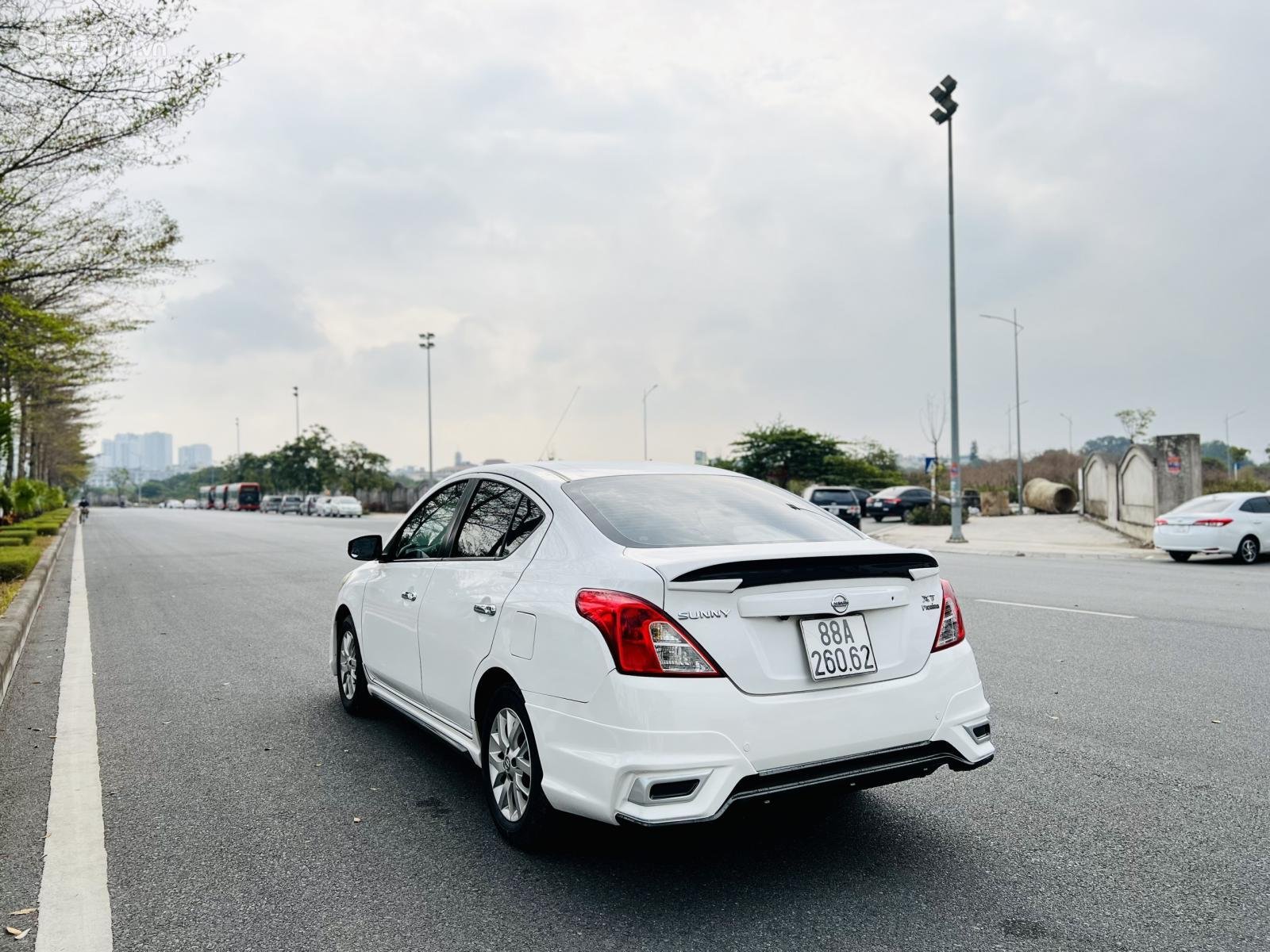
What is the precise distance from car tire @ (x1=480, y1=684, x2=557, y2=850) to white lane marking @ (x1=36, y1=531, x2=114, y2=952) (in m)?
1.39

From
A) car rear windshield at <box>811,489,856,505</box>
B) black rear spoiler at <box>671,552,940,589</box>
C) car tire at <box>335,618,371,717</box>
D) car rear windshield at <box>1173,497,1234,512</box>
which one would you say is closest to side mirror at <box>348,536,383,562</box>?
car tire at <box>335,618,371,717</box>

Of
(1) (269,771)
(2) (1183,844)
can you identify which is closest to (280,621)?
(1) (269,771)

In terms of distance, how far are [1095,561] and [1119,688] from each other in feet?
46.6

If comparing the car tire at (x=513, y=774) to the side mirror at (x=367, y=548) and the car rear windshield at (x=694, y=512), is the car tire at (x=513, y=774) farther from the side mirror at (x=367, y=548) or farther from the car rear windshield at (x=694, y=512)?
the side mirror at (x=367, y=548)

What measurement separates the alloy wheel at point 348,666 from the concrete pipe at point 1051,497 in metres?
40.6

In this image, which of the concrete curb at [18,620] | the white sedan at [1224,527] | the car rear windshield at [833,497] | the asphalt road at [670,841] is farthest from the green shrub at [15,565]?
the car rear windshield at [833,497]

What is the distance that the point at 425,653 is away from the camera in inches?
187

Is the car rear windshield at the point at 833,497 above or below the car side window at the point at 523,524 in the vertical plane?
below

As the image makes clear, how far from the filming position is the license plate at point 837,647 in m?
3.50

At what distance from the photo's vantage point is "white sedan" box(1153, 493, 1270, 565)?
59.6ft

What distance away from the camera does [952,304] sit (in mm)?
25219

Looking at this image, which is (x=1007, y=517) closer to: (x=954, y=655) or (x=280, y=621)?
(x=280, y=621)

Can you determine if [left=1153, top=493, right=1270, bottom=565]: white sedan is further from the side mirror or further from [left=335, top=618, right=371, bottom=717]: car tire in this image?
the side mirror

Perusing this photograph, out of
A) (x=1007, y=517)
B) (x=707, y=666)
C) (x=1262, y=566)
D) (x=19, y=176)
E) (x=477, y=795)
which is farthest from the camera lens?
(x=1007, y=517)
